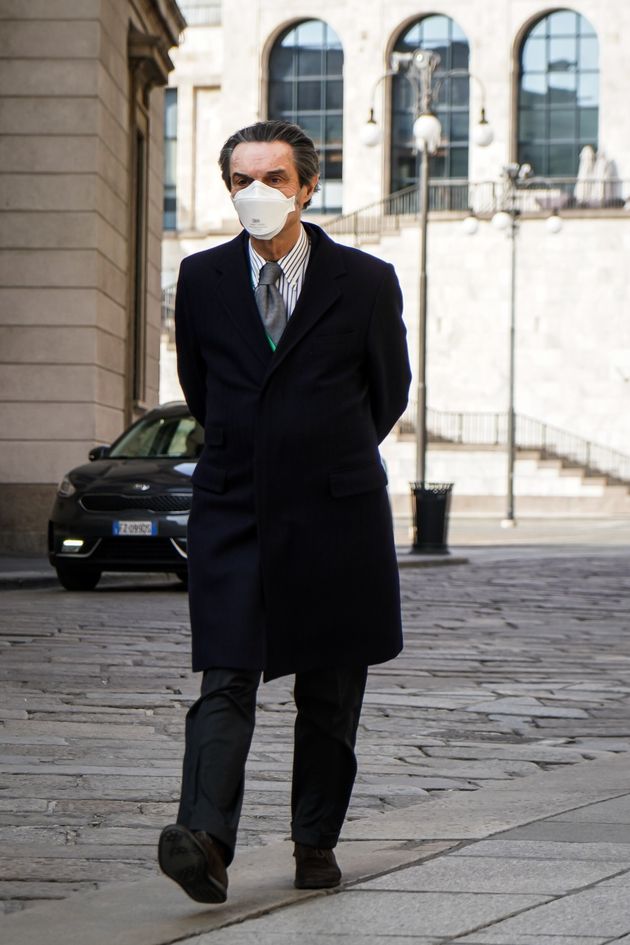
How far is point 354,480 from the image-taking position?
14.3 ft

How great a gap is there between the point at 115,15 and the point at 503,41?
114 ft

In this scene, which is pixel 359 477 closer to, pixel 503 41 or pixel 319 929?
pixel 319 929

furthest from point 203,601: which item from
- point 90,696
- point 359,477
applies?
point 90,696

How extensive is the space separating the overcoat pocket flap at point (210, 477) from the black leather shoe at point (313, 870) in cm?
89

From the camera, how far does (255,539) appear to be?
14.1 feet

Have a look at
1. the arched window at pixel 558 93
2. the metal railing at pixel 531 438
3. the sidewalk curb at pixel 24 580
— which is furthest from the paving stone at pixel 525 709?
the arched window at pixel 558 93

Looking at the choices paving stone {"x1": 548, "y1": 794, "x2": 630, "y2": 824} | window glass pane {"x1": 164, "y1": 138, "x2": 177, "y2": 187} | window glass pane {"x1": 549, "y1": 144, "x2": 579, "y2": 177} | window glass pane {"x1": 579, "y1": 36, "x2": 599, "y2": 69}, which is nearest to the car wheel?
paving stone {"x1": 548, "y1": 794, "x2": 630, "y2": 824}

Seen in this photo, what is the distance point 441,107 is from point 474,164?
2.12 m

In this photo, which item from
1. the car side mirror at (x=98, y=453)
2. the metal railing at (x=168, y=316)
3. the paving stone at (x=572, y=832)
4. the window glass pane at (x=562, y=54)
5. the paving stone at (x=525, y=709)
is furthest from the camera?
the window glass pane at (x=562, y=54)

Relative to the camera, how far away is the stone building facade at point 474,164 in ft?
163

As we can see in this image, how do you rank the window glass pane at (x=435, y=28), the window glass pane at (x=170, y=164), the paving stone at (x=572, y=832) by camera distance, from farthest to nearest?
the window glass pane at (x=170, y=164)
the window glass pane at (x=435, y=28)
the paving stone at (x=572, y=832)

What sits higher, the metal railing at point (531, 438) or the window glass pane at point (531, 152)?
the window glass pane at point (531, 152)

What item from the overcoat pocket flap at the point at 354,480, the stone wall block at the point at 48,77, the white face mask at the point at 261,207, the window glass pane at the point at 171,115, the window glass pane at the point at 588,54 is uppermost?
the window glass pane at the point at 588,54

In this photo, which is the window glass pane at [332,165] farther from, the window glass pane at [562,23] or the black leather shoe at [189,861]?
the black leather shoe at [189,861]
